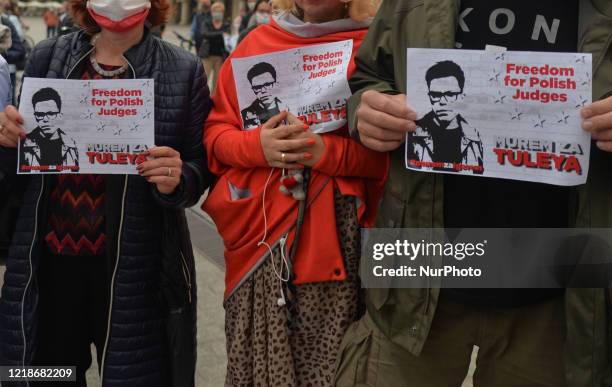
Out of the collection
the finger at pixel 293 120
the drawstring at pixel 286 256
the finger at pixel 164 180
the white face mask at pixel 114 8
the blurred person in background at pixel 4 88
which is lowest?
the drawstring at pixel 286 256

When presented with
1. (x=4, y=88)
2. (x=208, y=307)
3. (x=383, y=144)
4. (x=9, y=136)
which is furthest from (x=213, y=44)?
Answer: (x=383, y=144)

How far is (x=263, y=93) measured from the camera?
1.99m

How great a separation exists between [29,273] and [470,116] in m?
1.47

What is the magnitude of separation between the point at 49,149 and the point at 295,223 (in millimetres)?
783

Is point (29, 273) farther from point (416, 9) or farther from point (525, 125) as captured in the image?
point (525, 125)

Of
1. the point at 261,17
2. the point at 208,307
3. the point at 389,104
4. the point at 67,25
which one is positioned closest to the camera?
the point at 389,104

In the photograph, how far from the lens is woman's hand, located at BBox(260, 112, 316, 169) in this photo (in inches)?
73.7

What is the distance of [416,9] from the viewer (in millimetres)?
1658

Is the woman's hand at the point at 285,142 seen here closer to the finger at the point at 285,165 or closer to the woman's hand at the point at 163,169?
the finger at the point at 285,165

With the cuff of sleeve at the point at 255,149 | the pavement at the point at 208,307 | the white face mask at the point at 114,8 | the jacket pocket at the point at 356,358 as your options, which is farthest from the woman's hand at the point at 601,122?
the pavement at the point at 208,307

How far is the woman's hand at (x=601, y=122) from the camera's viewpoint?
137 centimetres

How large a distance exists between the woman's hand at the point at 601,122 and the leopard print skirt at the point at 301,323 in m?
0.76

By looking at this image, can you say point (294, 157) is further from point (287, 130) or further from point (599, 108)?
point (599, 108)

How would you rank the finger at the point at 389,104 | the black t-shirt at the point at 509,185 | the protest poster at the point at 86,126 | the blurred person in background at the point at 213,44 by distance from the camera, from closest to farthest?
the black t-shirt at the point at 509,185 < the finger at the point at 389,104 < the protest poster at the point at 86,126 < the blurred person in background at the point at 213,44
